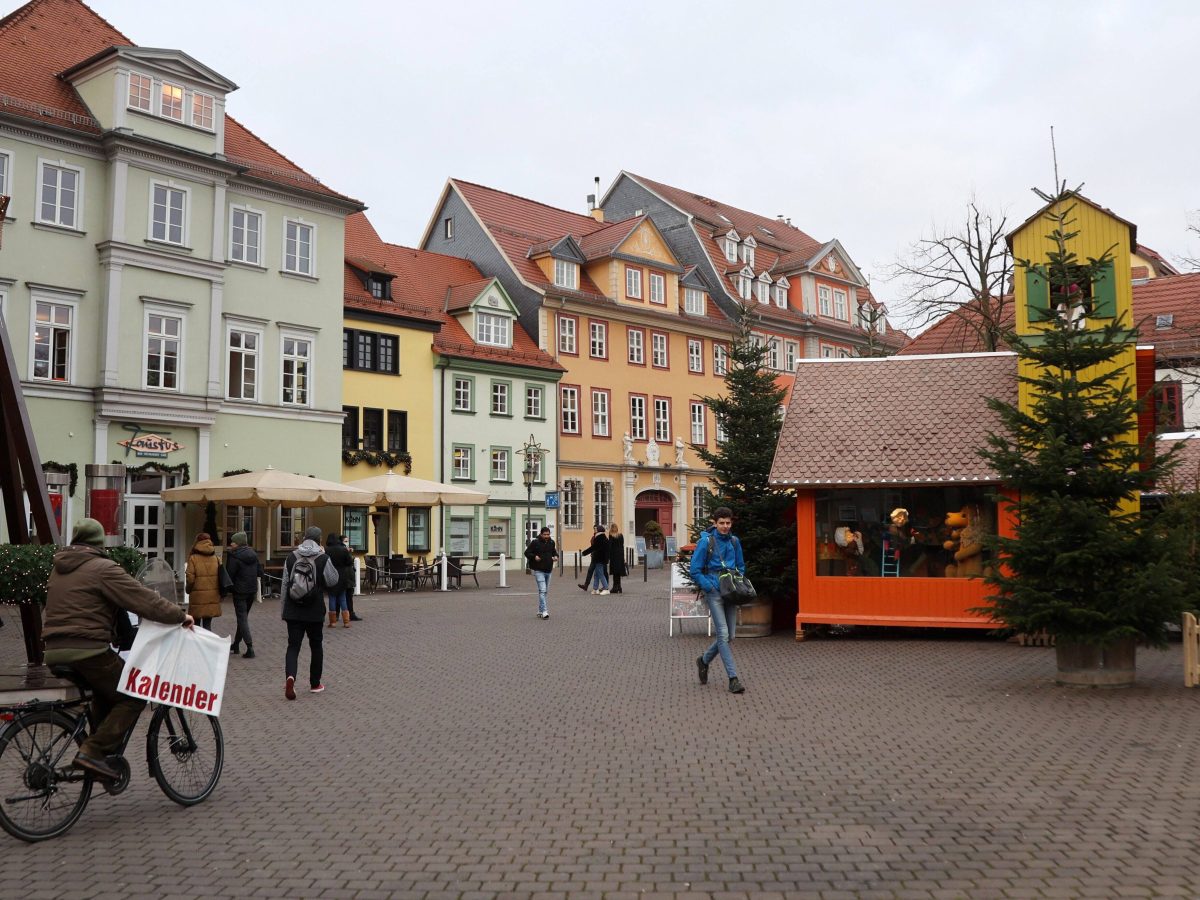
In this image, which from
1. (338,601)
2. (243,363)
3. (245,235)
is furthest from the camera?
(245,235)

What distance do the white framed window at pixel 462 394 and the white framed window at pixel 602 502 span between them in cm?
769

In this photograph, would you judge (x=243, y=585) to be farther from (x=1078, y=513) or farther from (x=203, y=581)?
(x=1078, y=513)

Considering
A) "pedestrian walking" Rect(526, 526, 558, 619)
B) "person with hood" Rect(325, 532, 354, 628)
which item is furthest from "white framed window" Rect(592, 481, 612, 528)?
"person with hood" Rect(325, 532, 354, 628)

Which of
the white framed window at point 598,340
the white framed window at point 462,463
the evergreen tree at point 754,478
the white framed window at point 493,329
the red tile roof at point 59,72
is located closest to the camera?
the evergreen tree at point 754,478

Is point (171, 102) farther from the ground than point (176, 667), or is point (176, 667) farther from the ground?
point (171, 102)

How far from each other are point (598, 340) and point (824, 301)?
16876 mm

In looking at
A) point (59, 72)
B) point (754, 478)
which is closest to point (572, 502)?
point (59, 72)

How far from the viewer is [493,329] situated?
1794 inches

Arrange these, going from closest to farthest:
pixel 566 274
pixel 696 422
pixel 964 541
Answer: pixel 964 541
pixel 566 274
pixel 696 422

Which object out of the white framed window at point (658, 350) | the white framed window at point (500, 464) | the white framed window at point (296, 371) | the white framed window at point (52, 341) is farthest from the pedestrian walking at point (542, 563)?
the white framed window at point (658, 350)

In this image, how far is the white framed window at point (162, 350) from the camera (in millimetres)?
30203

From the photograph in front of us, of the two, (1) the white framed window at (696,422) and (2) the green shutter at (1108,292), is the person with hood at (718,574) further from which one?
(1) the white framed window at (696,422)

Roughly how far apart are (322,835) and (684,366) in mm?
47151

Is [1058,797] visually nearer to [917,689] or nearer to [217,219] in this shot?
[917,689]
